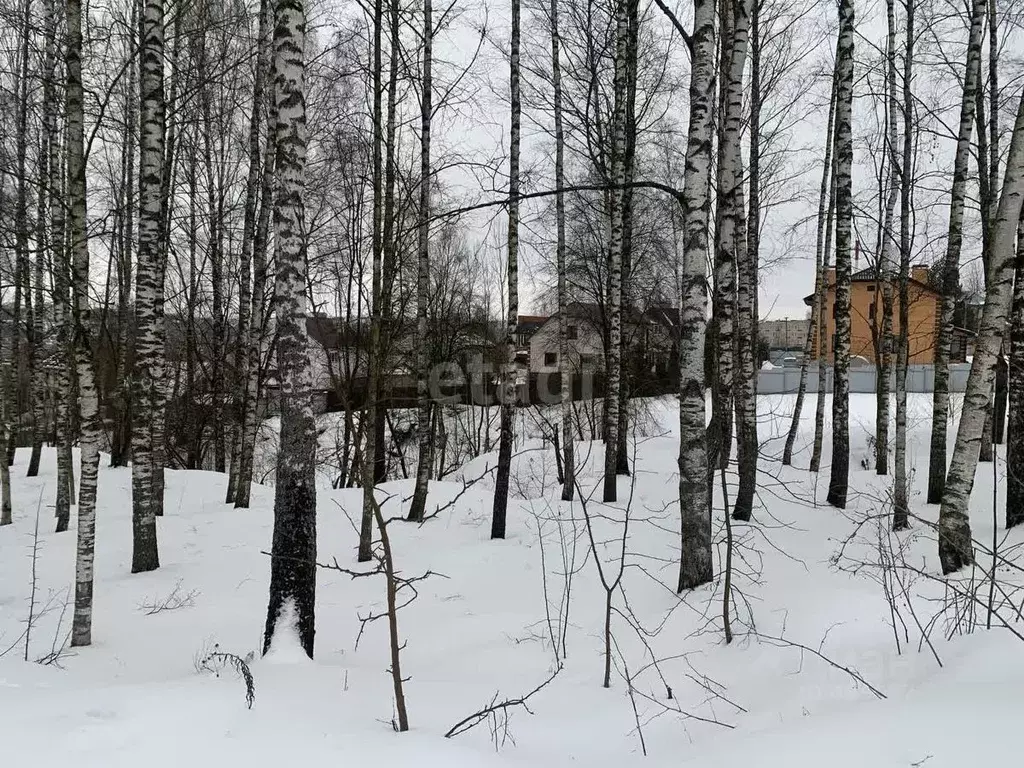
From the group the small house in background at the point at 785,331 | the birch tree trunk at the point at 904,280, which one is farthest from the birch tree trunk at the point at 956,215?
the small house in background at the point at 785,331

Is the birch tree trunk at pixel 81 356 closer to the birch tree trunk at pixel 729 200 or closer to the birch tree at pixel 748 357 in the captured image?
the birch tree trunk at pixel 729 200

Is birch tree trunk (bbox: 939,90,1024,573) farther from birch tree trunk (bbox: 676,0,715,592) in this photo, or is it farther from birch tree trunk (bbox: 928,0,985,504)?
birch tree trunk (bbox: 928,0,985,504)

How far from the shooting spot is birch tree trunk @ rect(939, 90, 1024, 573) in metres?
4.60

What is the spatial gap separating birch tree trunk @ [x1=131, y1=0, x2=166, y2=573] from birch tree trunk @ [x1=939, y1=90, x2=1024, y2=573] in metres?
8.23

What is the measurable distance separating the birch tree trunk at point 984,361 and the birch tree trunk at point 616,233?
5.29m

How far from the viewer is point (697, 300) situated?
534 centimetres

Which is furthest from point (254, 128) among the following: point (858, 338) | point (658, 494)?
point (858, 338)

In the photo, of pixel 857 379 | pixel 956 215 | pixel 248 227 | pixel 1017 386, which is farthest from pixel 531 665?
pixel 857 379

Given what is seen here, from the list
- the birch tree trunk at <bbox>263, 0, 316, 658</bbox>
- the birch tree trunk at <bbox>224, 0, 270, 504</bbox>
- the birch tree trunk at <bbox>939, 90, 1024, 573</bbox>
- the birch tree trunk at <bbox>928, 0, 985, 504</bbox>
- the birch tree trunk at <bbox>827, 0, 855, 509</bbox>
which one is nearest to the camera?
the birch tree trunk at <bbox>263, 0, 316, 658</bbox>

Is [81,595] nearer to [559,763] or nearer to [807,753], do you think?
[559,763]

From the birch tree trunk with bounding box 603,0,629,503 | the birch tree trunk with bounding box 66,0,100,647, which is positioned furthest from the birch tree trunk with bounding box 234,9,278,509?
the birch tree trunk with bounding box 603,0,629,503

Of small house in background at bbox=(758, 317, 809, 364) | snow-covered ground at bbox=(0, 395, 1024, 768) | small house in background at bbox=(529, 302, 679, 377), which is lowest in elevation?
snow-covered ground at bbox=(0, 395, 1024, 768)

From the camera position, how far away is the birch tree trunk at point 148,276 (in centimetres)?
636

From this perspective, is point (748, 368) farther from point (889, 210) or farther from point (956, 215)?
point (889, 210)
